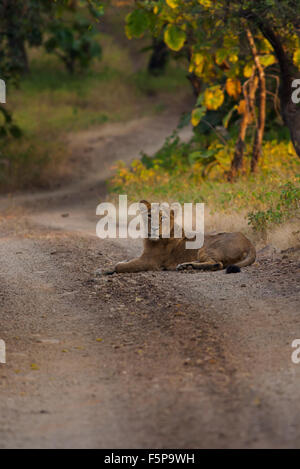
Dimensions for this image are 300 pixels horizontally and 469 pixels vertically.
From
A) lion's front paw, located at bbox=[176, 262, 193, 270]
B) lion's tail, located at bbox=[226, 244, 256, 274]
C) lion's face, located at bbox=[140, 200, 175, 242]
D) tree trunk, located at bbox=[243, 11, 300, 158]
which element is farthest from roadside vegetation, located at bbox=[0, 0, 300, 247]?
lion's face, located at bbox=[140, 200, 175, 242]

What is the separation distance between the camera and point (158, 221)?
7.77 metres

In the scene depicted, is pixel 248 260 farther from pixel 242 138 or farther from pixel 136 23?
pixel 242 138

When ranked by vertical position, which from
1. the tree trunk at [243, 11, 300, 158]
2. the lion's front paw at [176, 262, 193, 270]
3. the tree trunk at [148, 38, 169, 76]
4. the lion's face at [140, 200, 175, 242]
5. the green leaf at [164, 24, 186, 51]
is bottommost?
the lion's front paw at [176, 262, 193, 270]

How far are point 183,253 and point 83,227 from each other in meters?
4.53

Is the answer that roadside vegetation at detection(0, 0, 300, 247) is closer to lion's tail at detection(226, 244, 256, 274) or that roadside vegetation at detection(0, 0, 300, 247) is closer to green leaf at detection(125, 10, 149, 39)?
green leaf at detection(125, 10, 149, 39)

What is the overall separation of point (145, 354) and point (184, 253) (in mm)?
3038

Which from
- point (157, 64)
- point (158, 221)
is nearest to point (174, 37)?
point (158, 221)

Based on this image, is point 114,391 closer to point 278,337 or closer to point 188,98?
point 278,337

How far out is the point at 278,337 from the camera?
5.25 m

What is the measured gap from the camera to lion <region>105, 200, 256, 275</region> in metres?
7.73

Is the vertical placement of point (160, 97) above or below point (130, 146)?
above

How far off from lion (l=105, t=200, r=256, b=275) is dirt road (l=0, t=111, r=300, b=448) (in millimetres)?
189

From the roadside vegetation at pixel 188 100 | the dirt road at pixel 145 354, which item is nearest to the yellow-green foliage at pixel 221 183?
the roadside vegetation at pixel 188 100
